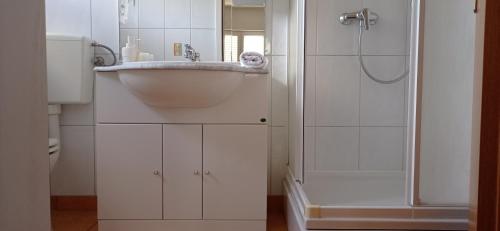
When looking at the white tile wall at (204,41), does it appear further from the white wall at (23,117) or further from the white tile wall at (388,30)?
the white wall at (23,117)

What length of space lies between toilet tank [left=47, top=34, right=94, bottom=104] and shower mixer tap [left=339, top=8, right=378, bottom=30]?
4.45 ft

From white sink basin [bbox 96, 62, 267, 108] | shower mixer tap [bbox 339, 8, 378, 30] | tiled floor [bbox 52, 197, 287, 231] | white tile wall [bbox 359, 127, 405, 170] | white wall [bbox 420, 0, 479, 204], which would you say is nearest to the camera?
white wall [bbox 420, 0, 479, 204]

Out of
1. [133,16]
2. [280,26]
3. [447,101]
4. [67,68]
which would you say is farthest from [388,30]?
[67,68]

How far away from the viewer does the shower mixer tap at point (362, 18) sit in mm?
1850

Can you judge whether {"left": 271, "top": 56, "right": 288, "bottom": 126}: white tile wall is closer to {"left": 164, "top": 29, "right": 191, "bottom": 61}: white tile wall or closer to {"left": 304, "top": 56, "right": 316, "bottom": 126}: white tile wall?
{"left": 304, "top": 56, "right": 316, "bottom": 126}: white tile wall

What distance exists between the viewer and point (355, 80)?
1935 mm

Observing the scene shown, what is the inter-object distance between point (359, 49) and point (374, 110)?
34 centimetres

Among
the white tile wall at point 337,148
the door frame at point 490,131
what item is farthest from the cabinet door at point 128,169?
the door frame at point 490,131

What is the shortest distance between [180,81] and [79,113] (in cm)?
88

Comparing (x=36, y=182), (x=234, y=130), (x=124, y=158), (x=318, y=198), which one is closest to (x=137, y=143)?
(x=124, y=158)

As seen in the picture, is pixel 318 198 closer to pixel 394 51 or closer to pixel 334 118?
pixel 334 118

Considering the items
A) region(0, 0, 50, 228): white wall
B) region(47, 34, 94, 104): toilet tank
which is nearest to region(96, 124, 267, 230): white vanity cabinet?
region(47, 34, 94, 104): toilet tank

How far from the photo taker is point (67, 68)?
178cm

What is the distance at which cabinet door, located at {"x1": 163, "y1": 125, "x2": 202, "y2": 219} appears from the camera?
4.98 ft
